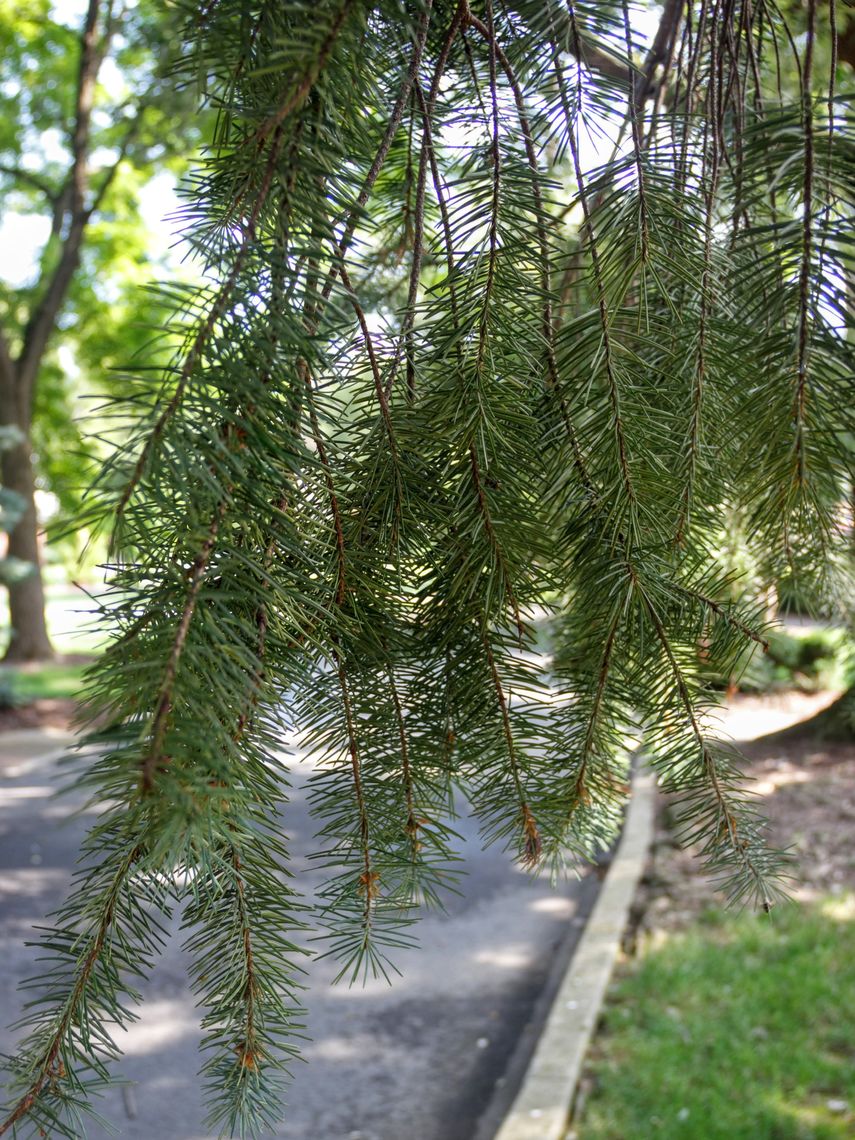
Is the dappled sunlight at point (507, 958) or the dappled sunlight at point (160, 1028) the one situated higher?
the dappled sunlight at point (160, 1028)

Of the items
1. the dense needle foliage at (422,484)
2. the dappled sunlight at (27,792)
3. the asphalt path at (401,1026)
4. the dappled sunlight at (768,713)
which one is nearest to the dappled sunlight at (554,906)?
the asphalt path at (401,1026)

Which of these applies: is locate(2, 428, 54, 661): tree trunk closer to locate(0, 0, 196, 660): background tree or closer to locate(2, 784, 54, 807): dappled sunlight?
locate(0, 0, 196, 660): background tree

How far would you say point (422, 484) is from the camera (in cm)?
95

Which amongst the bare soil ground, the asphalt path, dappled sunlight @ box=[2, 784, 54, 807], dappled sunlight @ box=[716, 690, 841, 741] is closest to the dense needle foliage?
the asphalt path

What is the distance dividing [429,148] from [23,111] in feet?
52.1

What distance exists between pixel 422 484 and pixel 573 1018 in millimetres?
4386

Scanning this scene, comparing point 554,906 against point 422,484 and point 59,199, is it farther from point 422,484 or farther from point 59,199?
point 59,199

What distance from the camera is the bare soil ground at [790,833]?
5.79m

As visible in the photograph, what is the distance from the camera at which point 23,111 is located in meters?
14.3

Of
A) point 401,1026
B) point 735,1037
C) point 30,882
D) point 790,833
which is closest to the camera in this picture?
point 735,1037

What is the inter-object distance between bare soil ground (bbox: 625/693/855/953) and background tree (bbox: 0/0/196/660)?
30.6 feet

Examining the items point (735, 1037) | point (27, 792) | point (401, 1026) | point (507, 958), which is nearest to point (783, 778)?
point (507, 958)

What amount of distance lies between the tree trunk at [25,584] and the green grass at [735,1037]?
35.7 ft

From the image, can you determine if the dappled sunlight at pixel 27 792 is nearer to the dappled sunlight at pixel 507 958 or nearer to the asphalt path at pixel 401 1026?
the asphalt path at pixel 401 1026
